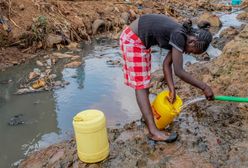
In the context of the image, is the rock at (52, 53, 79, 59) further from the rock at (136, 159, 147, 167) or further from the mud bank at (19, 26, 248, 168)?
the rock at (136, 159, 147, 167)

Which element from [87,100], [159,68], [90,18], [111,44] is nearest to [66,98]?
[87,100]

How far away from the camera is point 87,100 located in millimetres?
5387

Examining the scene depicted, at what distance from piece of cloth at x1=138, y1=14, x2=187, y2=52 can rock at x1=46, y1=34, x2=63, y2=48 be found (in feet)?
17.7

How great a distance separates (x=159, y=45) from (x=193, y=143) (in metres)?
1.00

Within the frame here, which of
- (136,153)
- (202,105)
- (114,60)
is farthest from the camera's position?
(114,60)

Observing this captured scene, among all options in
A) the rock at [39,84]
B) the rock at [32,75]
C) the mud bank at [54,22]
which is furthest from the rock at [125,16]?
the rock at [39,84]

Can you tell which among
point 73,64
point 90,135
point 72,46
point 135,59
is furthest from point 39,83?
point 90,135

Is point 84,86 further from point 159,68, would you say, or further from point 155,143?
point 155,143

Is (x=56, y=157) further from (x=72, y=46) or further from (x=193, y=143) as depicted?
(x=72, y=46)

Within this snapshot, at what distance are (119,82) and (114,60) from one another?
4.68 ft

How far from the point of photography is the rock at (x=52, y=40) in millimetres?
8250

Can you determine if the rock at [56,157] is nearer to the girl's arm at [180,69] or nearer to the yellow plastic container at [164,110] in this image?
the yellow plastic container at [164,110]

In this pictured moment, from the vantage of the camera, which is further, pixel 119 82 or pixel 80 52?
pixel 80 52

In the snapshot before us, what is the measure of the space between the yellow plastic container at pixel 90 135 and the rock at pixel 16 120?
2.07m
